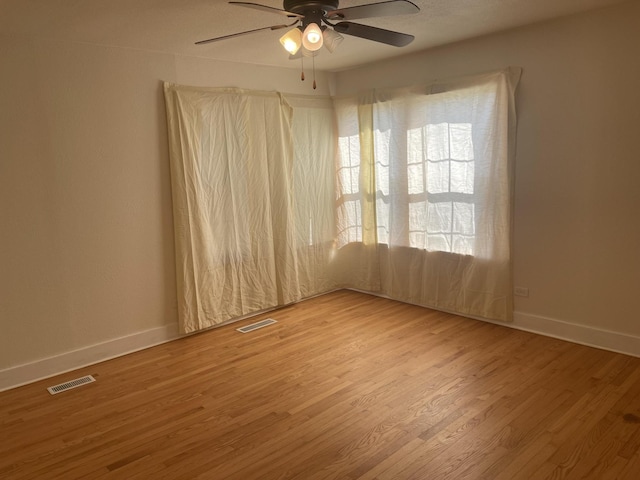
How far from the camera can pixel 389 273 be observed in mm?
4945

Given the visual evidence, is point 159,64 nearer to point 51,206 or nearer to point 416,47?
point 51,206

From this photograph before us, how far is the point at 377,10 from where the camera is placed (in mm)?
2344

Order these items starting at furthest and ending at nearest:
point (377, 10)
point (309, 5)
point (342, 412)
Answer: point (342, 412), point (309, 5), point (377, 10)

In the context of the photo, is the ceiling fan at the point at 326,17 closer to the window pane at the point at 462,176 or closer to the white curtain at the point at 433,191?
the white curtain at the point at 433,191

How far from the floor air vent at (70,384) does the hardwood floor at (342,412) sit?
2.4 inches

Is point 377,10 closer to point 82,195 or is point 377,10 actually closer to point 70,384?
point 82,195

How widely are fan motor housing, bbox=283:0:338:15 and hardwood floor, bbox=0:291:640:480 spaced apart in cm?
228

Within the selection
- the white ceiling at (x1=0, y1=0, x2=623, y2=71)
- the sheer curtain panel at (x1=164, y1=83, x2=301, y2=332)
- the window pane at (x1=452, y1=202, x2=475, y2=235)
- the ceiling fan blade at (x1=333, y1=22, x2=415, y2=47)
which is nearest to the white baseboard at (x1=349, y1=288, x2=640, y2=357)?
the window pane at (x1=452, y1=202, x2=475, y2=235)

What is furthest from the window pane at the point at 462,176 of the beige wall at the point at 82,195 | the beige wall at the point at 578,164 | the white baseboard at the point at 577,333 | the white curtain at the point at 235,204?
the beige wall at the point at 82,195

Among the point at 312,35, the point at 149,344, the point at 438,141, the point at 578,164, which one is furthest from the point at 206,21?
the point at 578,164

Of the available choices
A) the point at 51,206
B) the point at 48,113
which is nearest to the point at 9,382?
the point at 51,206

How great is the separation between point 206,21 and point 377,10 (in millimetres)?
1258

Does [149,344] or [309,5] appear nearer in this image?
[309,5]

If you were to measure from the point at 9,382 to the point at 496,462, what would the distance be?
3218 millimetres
